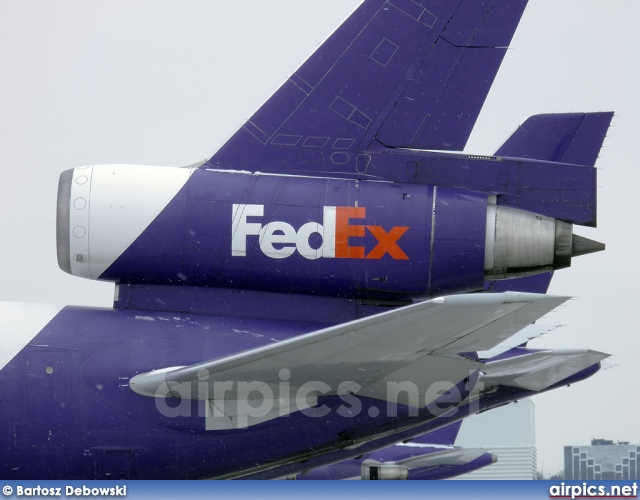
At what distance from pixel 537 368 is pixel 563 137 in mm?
3626

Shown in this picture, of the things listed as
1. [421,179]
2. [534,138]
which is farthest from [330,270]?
[534,138]

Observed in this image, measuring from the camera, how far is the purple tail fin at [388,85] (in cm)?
983

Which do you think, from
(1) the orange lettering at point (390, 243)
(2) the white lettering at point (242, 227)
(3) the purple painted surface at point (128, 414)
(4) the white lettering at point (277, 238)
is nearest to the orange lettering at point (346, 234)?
(1) the orange lettering at point (390, 243)

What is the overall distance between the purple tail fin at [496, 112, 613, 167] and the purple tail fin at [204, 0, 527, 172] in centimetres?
464

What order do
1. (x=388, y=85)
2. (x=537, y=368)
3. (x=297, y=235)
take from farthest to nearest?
(x=537, y=368)
(x=388, y=85)
(x=297, y=235)

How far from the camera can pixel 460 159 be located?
973 cm

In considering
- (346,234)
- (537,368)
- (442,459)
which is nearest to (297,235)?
(346,234)

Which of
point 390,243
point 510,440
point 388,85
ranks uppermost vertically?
point 388,85

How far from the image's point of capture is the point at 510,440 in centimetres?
2867

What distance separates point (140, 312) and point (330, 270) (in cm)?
180

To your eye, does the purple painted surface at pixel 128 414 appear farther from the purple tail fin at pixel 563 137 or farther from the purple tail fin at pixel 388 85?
the purple tail fin at pixel 563 137

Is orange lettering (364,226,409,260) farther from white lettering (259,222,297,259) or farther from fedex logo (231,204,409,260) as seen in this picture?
white lettering (259,222,297,259)

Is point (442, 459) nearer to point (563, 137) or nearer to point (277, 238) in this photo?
point (563, 137)

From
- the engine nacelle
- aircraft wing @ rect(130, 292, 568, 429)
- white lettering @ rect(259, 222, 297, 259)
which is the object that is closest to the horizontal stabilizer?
the engine nacelle
